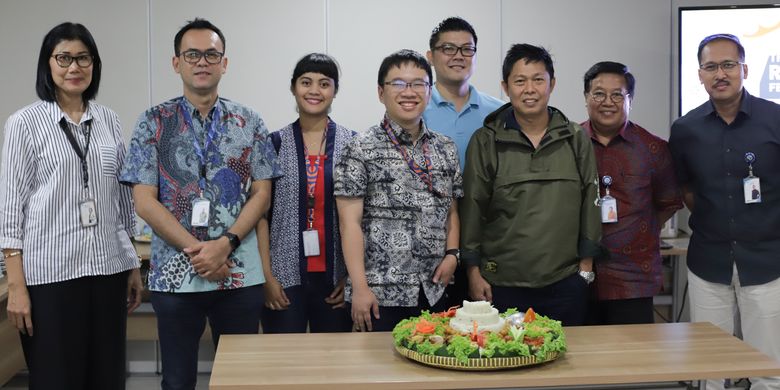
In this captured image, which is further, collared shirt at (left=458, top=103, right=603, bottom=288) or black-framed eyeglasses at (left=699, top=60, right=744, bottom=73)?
black-framed eyeglasses at (left=699, top=60, right=744, bottom=73)

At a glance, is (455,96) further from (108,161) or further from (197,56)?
(108,161)

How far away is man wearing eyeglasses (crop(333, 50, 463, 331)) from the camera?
2.65 m

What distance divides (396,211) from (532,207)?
0.50 m

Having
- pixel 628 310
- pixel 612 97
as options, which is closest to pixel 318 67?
pixel 612 97

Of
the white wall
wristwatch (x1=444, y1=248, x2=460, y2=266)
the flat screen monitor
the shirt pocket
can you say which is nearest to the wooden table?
wristwatch (x1=444, y1=248, x2=460, y2=266)

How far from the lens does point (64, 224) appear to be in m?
2.62

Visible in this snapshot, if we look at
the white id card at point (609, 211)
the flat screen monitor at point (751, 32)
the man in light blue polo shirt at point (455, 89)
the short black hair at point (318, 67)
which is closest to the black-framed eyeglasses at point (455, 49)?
the man in light blue polo shirt at point (455, 89)

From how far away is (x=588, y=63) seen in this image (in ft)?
15.1

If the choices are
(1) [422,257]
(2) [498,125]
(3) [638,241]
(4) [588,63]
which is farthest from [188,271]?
(4) [588,63]

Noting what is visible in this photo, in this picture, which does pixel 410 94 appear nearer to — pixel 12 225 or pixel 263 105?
pixel 12 225

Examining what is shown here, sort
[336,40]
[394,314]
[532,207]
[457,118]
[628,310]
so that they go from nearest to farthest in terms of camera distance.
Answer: [394,314] < [532,207] < [628,310] < [457,118] < [336,40]

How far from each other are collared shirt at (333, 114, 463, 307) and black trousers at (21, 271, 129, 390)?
85 centimetres

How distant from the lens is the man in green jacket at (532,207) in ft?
9.10

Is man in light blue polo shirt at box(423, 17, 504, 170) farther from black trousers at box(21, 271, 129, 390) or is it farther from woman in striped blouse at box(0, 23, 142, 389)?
black trousers at box(21, 271, 129, 390)
